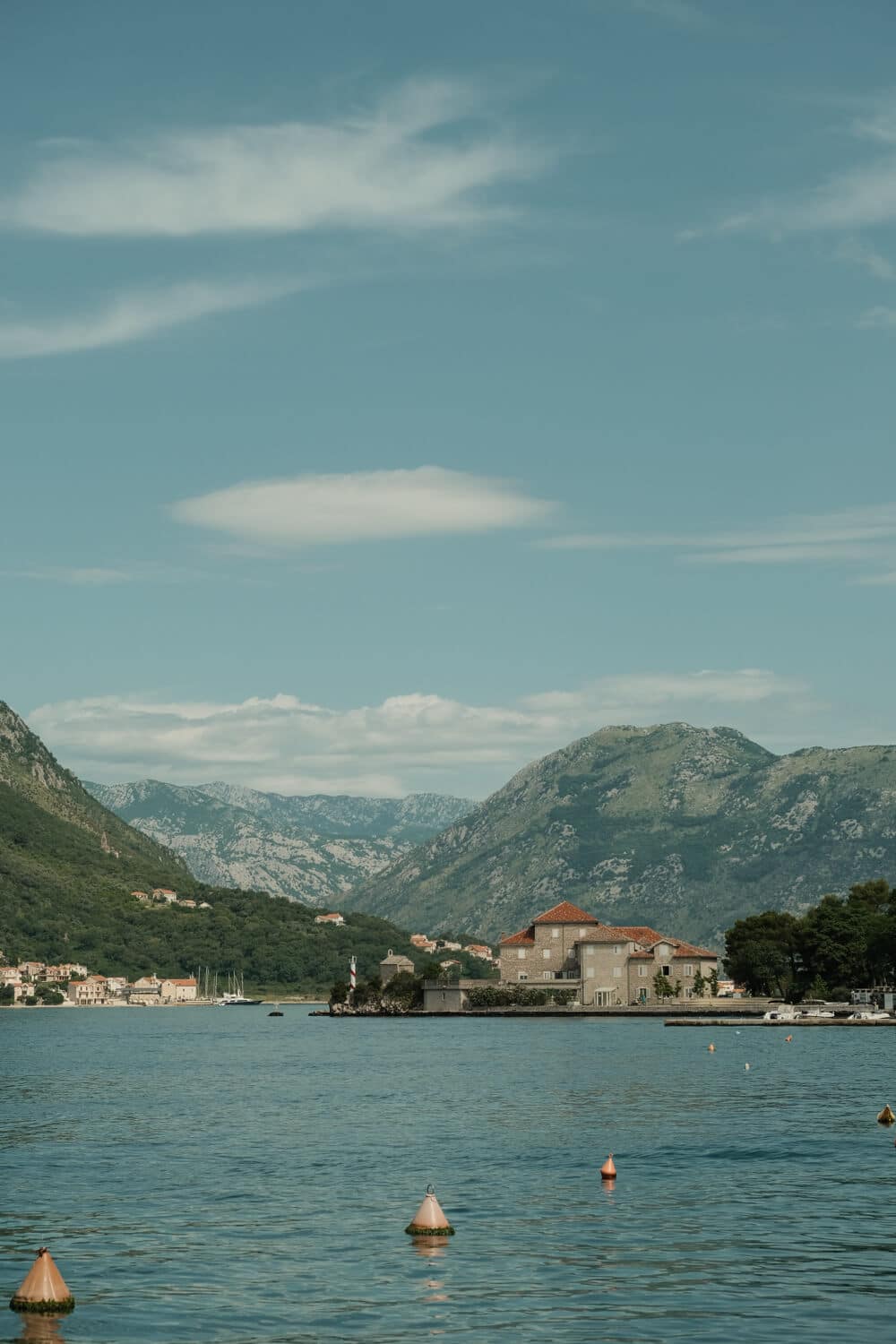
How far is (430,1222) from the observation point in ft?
146

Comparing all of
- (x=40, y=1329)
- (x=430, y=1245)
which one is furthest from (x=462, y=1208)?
(x=40, y=1329)

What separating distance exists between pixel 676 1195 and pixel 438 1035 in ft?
430

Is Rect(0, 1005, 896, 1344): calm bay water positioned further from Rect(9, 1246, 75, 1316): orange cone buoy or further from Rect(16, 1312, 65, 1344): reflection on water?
Rect(9, 1246, 75, 1316): orange cone buoy

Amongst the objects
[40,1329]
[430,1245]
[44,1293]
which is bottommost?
[40,1329]

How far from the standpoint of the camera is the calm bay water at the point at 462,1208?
116ft

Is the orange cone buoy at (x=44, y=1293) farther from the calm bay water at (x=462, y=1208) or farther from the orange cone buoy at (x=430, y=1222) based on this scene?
the orange cone buoy at (x=430, y=1222)

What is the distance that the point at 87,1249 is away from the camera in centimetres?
4341

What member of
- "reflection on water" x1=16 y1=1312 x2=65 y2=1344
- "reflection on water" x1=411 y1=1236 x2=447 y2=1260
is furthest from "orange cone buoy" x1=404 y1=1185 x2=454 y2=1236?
"reflection on water" x1=16 y1=1312 x2=65 y2=1344

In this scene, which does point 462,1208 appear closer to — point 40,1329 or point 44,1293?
point 44,1293

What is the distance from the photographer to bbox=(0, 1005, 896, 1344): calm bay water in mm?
35344

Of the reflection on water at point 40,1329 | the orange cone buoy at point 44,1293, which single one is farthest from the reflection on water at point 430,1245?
the reflection on water at point 40,1329

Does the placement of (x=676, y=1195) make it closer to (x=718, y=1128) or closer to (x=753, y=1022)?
(x=718, y=1128)

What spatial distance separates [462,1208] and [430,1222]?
218 inches

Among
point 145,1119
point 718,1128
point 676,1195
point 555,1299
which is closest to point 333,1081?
point 145,1119
